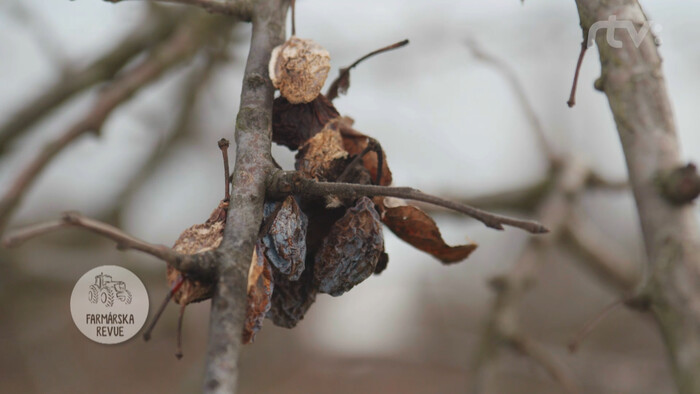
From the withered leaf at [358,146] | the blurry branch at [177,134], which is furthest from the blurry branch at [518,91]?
the blurry branch at [177,134]

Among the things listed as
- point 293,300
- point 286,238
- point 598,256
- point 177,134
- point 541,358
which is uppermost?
point 286,238

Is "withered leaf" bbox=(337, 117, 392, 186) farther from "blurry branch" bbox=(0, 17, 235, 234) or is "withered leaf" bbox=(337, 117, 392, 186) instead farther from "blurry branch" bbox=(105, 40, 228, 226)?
"blurry branch" bbox=(105, 40, 228, 226)

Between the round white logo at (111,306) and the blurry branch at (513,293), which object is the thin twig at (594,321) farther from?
the blurry branch at (513,293)

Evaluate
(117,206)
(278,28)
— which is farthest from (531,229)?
(117,206)

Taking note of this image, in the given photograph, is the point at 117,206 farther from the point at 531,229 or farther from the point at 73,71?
the point at 531,229

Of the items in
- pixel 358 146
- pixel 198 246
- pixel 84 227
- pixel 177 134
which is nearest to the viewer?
pixel 84 227

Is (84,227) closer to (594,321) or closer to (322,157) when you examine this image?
(322,157)

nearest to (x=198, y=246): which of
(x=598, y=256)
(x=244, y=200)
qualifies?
(x=244, y=200)
